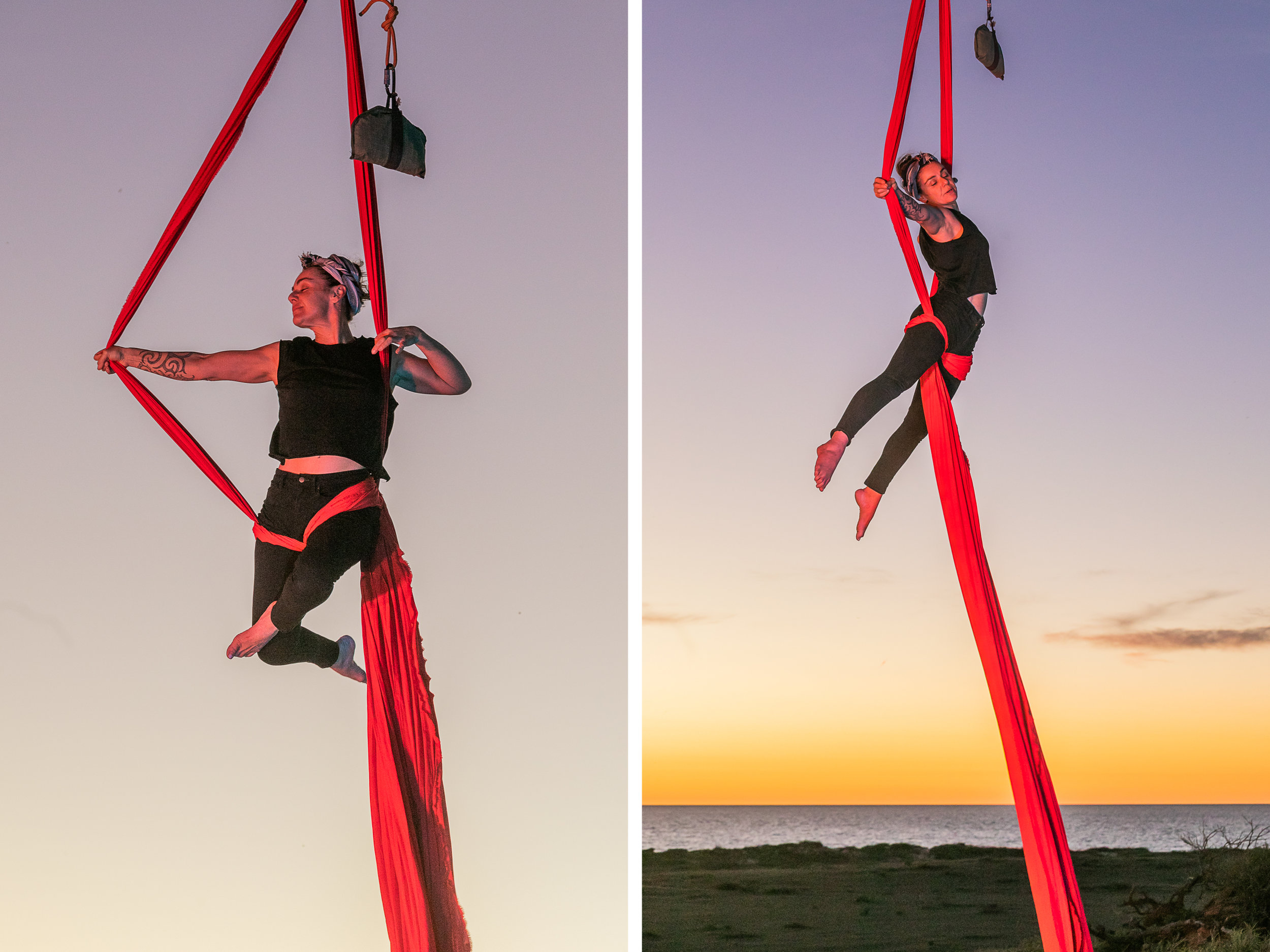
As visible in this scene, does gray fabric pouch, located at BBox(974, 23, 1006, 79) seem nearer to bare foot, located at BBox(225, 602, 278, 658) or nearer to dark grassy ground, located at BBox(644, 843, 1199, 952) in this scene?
dark grassy ground, located at BBox(644, 843, 1199, 952)

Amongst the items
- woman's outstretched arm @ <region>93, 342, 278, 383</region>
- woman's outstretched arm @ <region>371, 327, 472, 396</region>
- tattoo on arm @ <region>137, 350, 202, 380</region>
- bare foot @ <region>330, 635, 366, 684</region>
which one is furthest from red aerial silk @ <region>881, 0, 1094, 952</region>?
tattoo on arm @ <region>137, 350, 202, 380</region>

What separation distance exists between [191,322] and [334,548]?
0.79 m

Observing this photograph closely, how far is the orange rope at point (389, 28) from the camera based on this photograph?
286 cm

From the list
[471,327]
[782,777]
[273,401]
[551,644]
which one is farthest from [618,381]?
[782,777]

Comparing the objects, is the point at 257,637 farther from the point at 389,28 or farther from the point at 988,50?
the point at 988,50

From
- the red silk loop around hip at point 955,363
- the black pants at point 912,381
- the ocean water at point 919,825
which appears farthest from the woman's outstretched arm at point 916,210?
the ocean water at point 919,825

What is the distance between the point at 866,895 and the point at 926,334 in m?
1.41

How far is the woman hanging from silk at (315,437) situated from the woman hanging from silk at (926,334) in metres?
1.01

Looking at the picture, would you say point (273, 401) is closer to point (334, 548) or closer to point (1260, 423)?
point (334, 548)

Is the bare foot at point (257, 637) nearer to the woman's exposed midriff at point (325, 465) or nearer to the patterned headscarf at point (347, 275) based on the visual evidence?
the woman's exposed midriff at point (325, 465)

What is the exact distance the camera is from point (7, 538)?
9.56ft

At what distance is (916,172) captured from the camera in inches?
114

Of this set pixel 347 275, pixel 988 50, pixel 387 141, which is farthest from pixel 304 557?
pixel 988 50

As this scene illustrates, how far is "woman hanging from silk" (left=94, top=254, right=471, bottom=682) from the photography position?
2.77m
